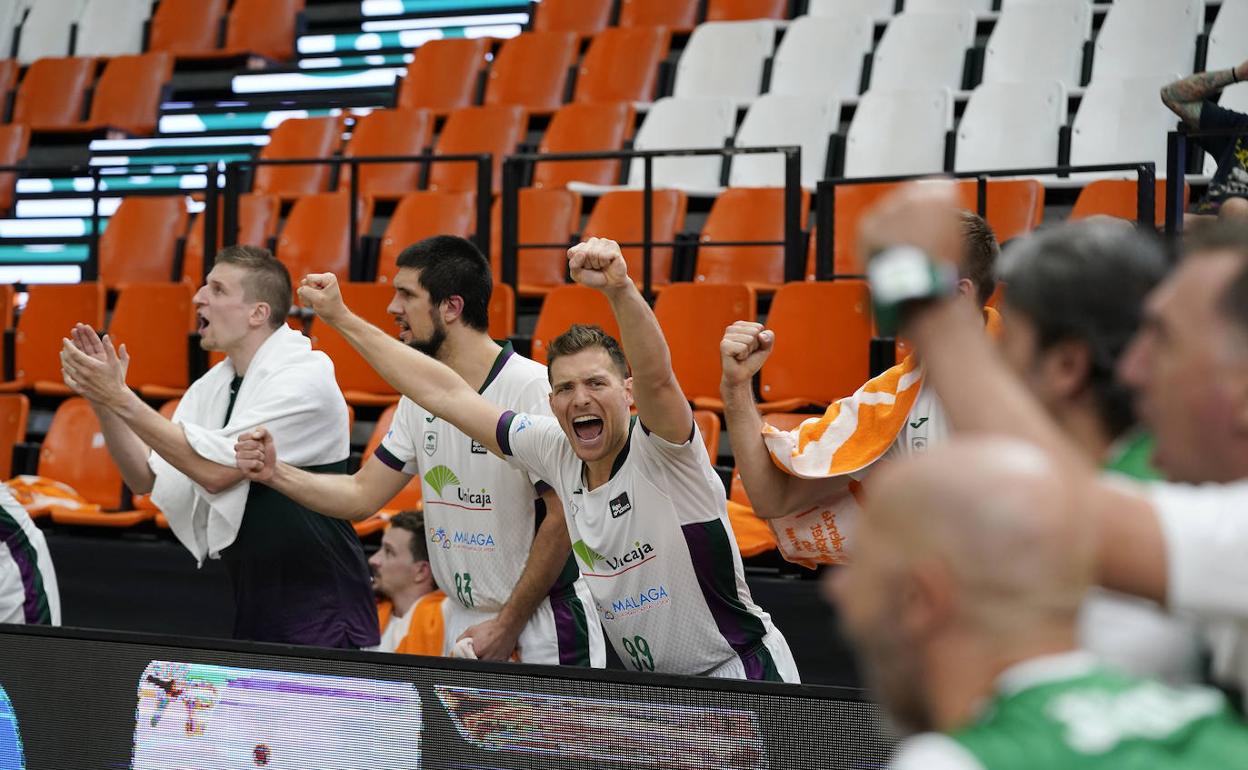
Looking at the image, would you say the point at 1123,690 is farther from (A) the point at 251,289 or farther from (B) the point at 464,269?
(A) the point at 251,289

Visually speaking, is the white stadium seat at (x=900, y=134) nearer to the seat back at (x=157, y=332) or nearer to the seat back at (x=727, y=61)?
the seat back at (x=727, y=61)

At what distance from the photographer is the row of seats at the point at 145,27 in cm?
1134

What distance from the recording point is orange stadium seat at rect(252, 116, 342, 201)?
31.6 feet

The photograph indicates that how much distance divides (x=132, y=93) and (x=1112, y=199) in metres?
7.49

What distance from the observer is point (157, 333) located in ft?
23.5

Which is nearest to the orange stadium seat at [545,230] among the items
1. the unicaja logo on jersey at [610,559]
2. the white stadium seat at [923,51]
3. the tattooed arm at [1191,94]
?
the white stadium seat at [923,51]

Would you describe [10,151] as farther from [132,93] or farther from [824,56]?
[824,56]

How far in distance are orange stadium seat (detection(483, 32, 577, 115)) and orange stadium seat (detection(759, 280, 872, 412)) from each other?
13.0 feet

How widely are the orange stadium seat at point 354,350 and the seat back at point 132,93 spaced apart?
488 centimetres

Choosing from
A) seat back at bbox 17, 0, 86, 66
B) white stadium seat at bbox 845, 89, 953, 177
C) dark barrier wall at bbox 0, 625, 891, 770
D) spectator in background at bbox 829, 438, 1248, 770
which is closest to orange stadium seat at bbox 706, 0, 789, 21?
white stadium seat at bbox 845, 89, 953, 177

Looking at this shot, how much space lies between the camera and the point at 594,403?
3.27 meters

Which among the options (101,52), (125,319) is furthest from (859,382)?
(101,52)

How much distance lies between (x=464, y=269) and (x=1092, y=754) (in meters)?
3.02

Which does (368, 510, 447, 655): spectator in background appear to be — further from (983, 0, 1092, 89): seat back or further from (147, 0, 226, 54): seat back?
(147, 0, 226, 54): seat back
